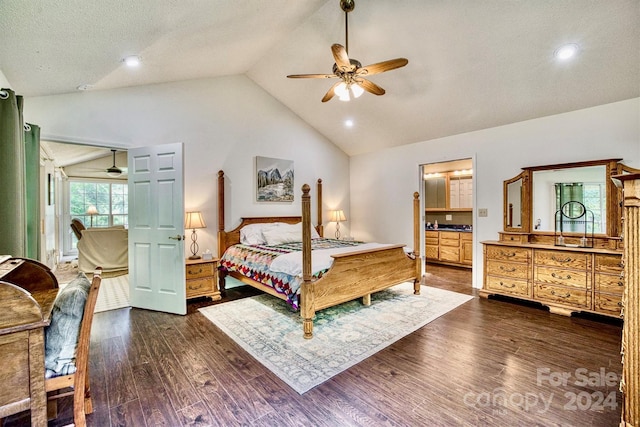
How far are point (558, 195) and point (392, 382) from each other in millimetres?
3569

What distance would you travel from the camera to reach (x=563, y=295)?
3.51 metres

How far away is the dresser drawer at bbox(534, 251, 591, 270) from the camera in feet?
11.1

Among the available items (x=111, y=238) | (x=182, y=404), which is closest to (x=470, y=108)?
(x=182, y=404)

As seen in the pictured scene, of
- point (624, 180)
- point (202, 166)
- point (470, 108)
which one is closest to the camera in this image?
point (624, 180)

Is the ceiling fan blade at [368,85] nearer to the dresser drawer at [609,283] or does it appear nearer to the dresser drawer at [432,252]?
the dresser drawer at [609,283]

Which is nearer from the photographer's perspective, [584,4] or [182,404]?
[182,404]

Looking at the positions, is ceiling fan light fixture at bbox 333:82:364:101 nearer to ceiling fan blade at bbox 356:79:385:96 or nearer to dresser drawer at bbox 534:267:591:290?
ceiling fan blade at bbox 356:79:385:96

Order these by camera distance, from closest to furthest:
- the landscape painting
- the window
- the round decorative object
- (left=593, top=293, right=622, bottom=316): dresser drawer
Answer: (left=593, top=293, right=622, bottom=316): dresser drawer → the round decorative object → the landscape painting → the window

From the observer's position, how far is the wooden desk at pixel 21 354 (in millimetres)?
1255

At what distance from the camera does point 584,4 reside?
2.55 meters

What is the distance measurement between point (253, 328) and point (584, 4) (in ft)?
14.4

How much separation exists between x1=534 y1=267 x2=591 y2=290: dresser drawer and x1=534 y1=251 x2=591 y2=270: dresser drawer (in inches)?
2.5

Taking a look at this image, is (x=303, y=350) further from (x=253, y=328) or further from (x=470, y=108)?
(x=470, y=108)

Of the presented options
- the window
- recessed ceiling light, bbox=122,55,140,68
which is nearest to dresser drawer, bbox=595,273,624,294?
recessed ceiling light, bbox=122,55,140,68
